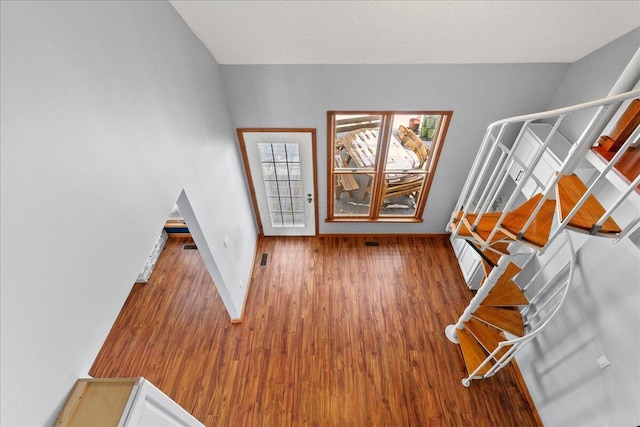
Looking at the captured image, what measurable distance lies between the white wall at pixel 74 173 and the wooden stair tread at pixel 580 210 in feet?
7.47

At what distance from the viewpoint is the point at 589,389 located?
2.16 meters

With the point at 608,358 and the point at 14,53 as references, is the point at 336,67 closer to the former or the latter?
the point at 14,53

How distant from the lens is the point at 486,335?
113 inches

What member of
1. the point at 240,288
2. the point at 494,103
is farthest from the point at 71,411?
the point at 494,103

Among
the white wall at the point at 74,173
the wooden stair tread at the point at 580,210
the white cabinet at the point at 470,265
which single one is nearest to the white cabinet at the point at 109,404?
the white wall at the point at 74,173

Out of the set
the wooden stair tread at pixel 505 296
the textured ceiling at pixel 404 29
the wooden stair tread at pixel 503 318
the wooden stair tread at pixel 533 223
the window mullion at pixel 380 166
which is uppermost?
the textured ceiling at pixel 404 29

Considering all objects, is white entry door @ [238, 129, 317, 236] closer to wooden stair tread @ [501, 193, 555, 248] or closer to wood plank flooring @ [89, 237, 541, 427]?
wood plank flooring @ [89, 237, 541, 427]

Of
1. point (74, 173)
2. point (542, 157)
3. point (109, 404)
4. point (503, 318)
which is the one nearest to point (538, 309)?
point (503, 318)

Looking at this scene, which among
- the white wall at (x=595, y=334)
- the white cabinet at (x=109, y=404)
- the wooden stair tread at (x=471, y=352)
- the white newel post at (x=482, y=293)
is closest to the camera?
the white cabinet at (x=109, y=404)

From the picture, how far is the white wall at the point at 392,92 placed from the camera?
2859 mm

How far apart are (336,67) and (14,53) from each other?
2429 mm

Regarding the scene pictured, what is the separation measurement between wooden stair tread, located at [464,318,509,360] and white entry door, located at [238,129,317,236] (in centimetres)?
234

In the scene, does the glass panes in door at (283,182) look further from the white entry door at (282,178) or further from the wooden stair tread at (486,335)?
the wooden stair tread at (486,335)

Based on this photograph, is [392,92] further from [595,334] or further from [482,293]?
[595,334]
